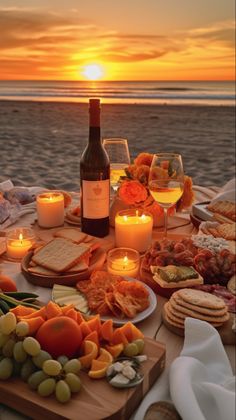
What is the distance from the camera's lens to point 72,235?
5.07 ft

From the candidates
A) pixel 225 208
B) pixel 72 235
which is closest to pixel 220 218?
pixel 225 208

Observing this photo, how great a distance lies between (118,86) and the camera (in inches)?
737

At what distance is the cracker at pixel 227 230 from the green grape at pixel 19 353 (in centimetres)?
91

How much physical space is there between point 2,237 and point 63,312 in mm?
788

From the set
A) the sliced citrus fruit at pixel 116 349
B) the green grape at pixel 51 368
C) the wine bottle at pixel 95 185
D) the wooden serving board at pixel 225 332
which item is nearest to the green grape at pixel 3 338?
the green grape at pixel 51 368

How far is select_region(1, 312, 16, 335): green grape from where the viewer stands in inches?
33.4

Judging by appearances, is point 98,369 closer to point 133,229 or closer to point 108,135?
point 133,229

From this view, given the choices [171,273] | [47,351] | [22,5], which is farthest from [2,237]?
[22,5]

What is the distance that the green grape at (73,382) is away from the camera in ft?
2.59

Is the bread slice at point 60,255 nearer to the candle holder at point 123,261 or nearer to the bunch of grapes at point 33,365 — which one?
the candle holder at point 123,261

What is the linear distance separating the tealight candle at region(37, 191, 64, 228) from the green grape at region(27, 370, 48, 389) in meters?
1.04

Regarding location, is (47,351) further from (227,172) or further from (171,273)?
(227,172)

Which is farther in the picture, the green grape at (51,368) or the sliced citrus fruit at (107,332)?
the sliced citrus fruit at (107,332)

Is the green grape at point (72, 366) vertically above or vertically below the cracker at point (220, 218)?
below
